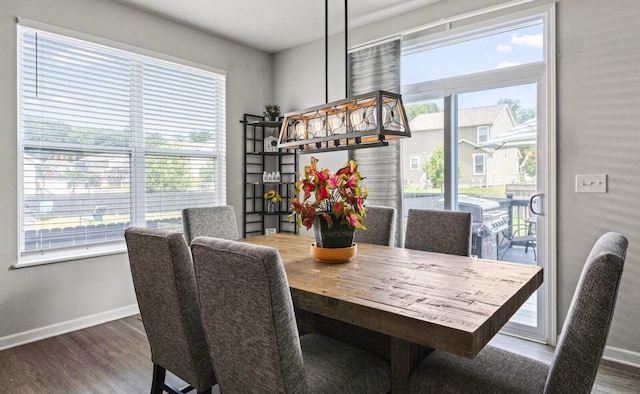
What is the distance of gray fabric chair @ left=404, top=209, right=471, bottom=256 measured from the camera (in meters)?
2.48

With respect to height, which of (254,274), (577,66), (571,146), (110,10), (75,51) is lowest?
(254,274)

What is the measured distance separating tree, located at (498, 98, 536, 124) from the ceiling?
3.57ft

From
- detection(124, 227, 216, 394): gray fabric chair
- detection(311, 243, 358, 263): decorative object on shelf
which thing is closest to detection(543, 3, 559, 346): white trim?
detection(311, 243, 358, 263): decorative object on shelf

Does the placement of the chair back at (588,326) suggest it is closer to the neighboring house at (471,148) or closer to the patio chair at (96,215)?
the neighboring house at (471,148)

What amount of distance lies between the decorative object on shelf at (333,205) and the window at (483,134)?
155 centimetres

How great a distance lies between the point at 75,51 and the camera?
10.2 feet

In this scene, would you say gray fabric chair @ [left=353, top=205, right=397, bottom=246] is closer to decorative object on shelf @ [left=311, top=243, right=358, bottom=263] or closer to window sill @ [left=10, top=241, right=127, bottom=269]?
decorative object on shelf @ [left=311, top=243, right=358, bottom=263]

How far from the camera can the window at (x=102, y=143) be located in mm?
2908

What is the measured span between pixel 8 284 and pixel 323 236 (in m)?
2.44

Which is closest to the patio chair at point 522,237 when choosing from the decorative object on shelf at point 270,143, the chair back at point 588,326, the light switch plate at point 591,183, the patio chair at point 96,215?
the light switch plate at point 591,183

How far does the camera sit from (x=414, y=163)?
353cm

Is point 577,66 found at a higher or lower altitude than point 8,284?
higher

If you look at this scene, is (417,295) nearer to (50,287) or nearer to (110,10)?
(50,287)

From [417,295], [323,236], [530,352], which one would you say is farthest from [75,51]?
[530,352]
